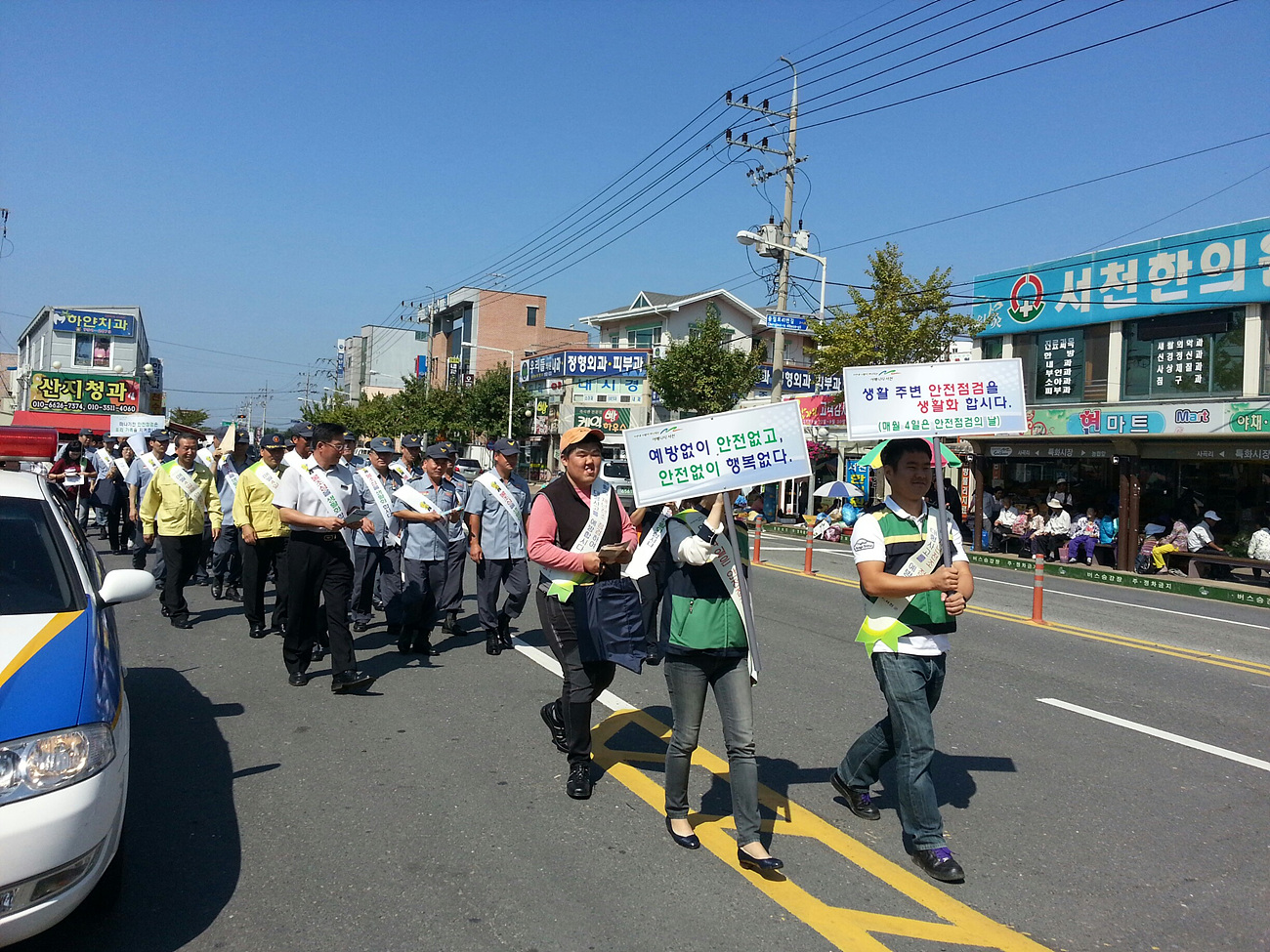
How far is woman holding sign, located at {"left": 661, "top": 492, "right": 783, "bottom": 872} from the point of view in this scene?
4141mm

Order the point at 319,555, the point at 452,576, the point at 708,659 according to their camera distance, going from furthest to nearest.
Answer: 1. the point at 452,576
2. the point at 319,555
3. the point at 708,659

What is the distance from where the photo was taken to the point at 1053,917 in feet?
Result: 12.6

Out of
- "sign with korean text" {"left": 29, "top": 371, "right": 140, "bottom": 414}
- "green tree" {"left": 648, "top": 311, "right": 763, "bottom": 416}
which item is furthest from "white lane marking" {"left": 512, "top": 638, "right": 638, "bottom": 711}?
"sign with korean text" {"left": 29, "top": 371, "right": 140, "bottom": 414}

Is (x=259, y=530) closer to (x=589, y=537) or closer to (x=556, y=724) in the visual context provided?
(x=556, y=724)

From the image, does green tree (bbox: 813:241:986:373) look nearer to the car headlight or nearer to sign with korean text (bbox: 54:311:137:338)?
the car headlight

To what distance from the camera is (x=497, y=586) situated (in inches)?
337

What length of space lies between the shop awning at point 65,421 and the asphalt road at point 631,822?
32040 millimetres

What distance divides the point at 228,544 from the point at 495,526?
437 centimetres

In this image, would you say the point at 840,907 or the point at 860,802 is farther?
the point at 860,802

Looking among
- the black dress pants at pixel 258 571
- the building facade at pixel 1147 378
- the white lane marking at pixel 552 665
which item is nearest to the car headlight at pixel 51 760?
the white lane marking at pixel 552 665

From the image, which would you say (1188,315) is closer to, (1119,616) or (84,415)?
(1119,616)

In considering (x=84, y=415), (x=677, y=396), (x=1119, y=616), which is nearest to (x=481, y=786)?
(x=1119, y=616)

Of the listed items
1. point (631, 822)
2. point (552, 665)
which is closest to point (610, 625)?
point (631, 822)

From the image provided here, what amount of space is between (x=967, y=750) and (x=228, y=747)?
177 inches
